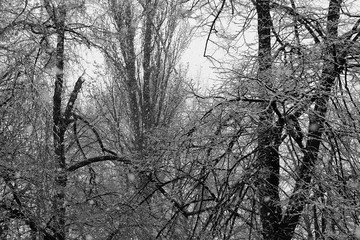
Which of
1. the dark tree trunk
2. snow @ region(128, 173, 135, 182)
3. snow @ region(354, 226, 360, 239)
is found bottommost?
snow @ region(354, 226, 360, 239)

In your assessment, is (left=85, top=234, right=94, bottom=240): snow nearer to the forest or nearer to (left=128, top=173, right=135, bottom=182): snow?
the forest

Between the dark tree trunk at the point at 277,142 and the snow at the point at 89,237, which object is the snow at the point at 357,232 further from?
the snow at the point at 89,237

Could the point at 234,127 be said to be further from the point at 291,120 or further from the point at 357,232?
the point at 357,232

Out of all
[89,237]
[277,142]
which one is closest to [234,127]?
[277,142]

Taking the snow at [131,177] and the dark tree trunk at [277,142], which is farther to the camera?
the snow at [131,177]

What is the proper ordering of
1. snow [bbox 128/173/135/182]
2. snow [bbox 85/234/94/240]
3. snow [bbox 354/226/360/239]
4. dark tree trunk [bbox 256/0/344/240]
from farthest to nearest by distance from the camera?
snow [bbox 128/173/135/182] → snow [bbox 85/234/94/240] → dark tree trunk [bbox 256/0/344/240] → snow [bbox 354/226/360/239]

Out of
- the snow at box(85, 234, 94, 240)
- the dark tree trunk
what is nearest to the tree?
the dark tree trunk

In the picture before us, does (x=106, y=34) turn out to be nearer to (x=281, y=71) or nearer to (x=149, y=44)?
(x=281, y=71)

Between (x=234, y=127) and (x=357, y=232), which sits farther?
(x=234, y=127)

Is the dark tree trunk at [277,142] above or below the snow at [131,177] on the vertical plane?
below

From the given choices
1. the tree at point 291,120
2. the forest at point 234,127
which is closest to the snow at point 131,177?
the forest at point 234,127

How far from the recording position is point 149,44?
35.9 feet

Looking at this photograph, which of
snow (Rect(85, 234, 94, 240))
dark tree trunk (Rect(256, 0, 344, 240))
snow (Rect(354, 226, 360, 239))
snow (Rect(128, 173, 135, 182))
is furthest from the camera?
snow (Rect(128, 173, 135, 182))

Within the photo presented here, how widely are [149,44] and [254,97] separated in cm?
725
